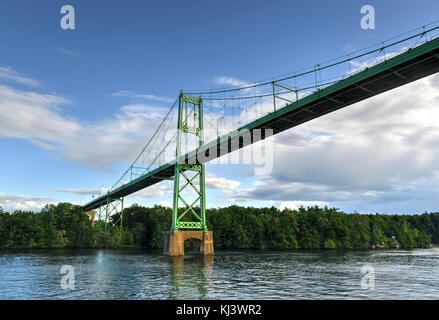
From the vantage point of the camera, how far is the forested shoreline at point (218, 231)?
75.2m

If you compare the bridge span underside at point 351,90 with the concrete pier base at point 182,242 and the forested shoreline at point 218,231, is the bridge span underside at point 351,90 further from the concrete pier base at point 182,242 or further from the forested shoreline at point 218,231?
the forested shoreline at point 218,231

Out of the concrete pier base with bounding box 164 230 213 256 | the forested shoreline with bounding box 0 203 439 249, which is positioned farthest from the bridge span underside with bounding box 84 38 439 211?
the forested shoreline with bounding box 0 203 439 249

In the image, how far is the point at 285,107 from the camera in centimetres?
3750

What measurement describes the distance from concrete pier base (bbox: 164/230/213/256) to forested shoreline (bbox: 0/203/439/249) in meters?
33.1

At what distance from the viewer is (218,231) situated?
292 feet

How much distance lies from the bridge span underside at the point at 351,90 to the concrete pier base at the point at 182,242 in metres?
14.1

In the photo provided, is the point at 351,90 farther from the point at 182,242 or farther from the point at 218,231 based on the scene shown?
the point at 218,231

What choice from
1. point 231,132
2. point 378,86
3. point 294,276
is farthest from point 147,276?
point 378,86

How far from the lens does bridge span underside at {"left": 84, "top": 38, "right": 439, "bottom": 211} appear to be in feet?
89.3

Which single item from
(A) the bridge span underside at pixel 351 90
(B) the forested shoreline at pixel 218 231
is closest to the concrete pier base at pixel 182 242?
(A) the bridge span underside at pixel 351 90

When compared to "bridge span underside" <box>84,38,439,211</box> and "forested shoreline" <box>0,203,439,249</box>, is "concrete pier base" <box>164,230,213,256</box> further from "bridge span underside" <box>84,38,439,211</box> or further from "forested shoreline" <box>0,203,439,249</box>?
→ "forested shoreline" <box>0,203,439,249</box>

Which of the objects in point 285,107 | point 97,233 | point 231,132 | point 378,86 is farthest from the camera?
point 97,233

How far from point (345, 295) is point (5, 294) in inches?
765
